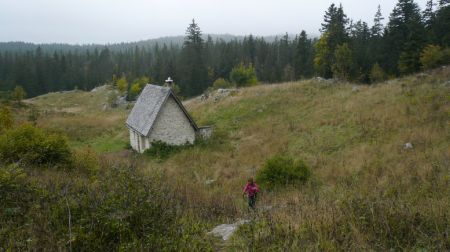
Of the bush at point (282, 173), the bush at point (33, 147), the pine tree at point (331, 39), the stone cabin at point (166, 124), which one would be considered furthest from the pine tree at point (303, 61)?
the bush at point (33, 147)

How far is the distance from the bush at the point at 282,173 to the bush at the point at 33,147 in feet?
25.6

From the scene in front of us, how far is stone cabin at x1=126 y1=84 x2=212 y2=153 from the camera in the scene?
2445cm

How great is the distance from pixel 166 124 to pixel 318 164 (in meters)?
11.8

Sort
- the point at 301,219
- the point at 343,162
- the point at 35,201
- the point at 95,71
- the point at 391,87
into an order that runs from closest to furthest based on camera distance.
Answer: the point at 301,219
the point at 35,201
the point at 343,162
the point at 391,87
the point at 95,71

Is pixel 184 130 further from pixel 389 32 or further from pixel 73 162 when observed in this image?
pixel 389 32

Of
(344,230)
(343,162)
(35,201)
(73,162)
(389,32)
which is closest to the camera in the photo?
(344,230)

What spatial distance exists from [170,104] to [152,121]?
186cm

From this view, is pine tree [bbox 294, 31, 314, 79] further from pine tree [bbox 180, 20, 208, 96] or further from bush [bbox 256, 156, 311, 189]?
bush [bbox 256, 156, 311, 189]

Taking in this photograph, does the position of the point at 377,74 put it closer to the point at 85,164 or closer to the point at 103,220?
the point at 85,164

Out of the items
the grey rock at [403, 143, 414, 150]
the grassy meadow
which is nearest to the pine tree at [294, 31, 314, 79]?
the grassy meadow

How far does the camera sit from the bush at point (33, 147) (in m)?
11.4

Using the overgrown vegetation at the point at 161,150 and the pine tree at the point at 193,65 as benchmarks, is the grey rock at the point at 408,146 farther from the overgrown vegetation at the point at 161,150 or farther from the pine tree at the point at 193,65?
the pine tree at the point at 193,65

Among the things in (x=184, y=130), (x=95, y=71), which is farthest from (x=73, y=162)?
(x=95, y=71)

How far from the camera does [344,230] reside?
5008mm
